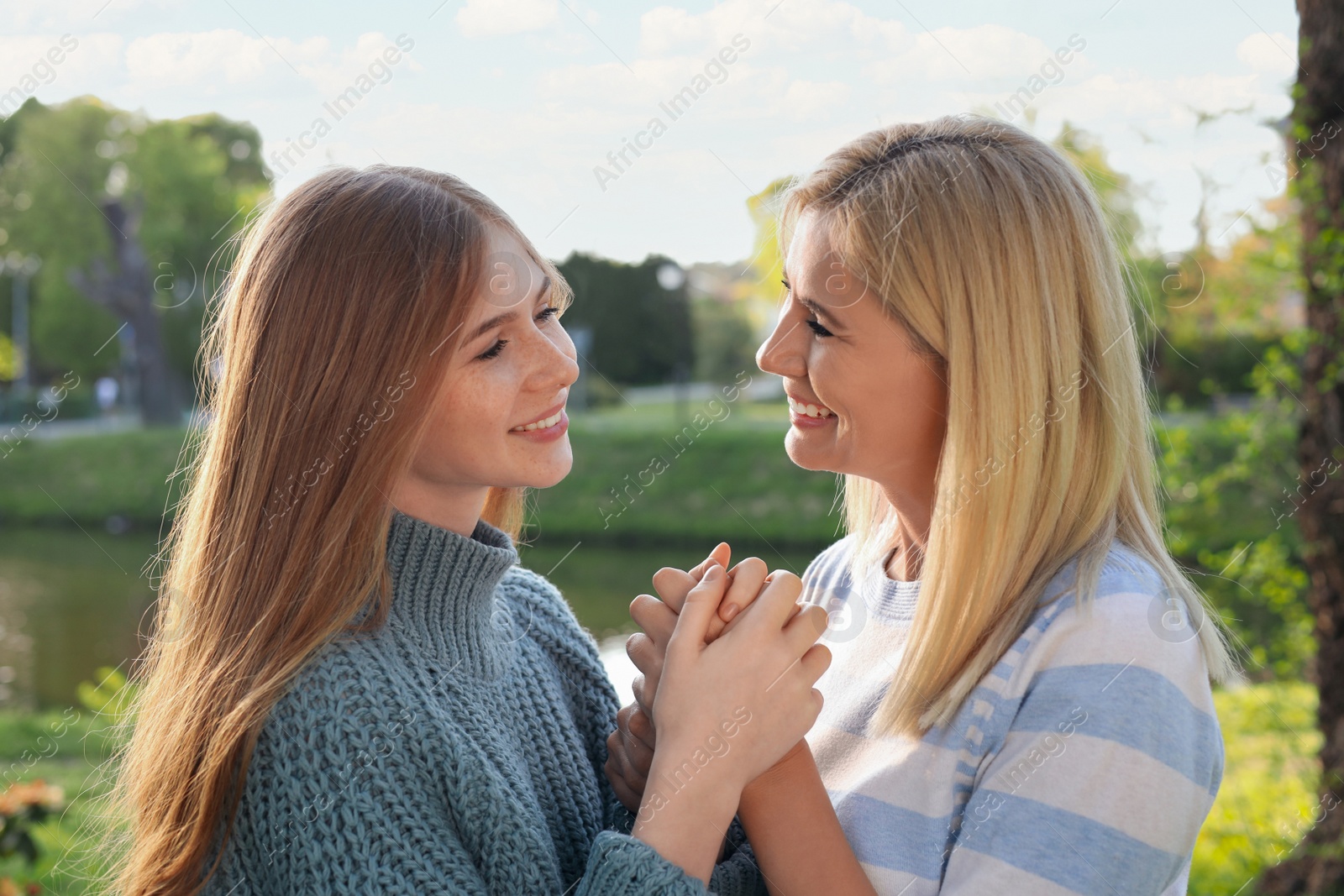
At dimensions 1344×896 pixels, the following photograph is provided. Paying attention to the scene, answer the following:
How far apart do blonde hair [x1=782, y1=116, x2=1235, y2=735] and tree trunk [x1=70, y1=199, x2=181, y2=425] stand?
16335 mm

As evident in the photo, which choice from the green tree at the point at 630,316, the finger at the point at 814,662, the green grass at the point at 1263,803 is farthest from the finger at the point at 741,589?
the green tree at the point at 630,316

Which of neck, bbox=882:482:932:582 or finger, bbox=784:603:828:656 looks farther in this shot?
neck, bbox=882:482:932:582

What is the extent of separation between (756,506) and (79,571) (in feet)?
23.9

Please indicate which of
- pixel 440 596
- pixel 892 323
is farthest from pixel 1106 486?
pixel 440 596

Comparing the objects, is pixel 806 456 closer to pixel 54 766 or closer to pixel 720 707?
pixel 720 707

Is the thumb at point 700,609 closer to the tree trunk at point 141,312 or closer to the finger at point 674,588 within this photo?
the finger at point 674,588

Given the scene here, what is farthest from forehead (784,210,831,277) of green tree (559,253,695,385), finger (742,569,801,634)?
green tree (559,253,695,385)

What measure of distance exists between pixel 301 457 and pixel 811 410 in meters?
0.81

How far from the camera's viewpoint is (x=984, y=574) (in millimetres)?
1587

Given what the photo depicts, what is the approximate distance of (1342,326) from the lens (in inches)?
135

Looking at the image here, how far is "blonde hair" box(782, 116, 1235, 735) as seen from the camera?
159 centimetres

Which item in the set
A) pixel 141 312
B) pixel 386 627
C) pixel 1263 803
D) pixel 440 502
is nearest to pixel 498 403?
pixel 440 502

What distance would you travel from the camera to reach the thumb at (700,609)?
5.23 feet

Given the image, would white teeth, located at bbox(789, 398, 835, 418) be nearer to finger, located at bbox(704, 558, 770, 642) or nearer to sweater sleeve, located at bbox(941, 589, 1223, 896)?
finger, located at bbox(704, 558, 770, 642)
